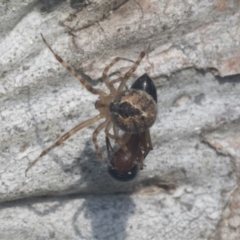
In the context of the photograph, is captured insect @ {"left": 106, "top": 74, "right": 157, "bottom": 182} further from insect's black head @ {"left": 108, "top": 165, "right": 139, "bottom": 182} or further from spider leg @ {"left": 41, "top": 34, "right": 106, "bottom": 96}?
spider leg @ {"left": 41, "top": 34, "right": 106, "bottom": 96}

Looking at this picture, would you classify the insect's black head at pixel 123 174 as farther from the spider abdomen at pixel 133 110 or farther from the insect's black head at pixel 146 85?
the insect's black head at pixel 146 85

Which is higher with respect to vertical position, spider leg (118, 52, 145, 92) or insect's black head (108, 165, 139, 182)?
spider leg (118, 52, 145, 92)

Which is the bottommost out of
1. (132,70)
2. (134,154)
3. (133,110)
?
(134,154)

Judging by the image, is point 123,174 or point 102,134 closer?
point 123,174

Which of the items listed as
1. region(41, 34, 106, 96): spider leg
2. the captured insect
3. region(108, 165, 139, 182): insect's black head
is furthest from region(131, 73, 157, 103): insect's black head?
region(108, 165, 139, 182): insect's black head

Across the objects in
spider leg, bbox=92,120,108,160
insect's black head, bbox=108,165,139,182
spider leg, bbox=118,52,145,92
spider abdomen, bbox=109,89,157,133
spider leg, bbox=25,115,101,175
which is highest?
spider leg, bbox=118,52,145,92

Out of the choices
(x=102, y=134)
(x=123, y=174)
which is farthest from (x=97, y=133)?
(x=123, y=174)

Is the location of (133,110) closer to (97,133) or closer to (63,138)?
(97,133)
